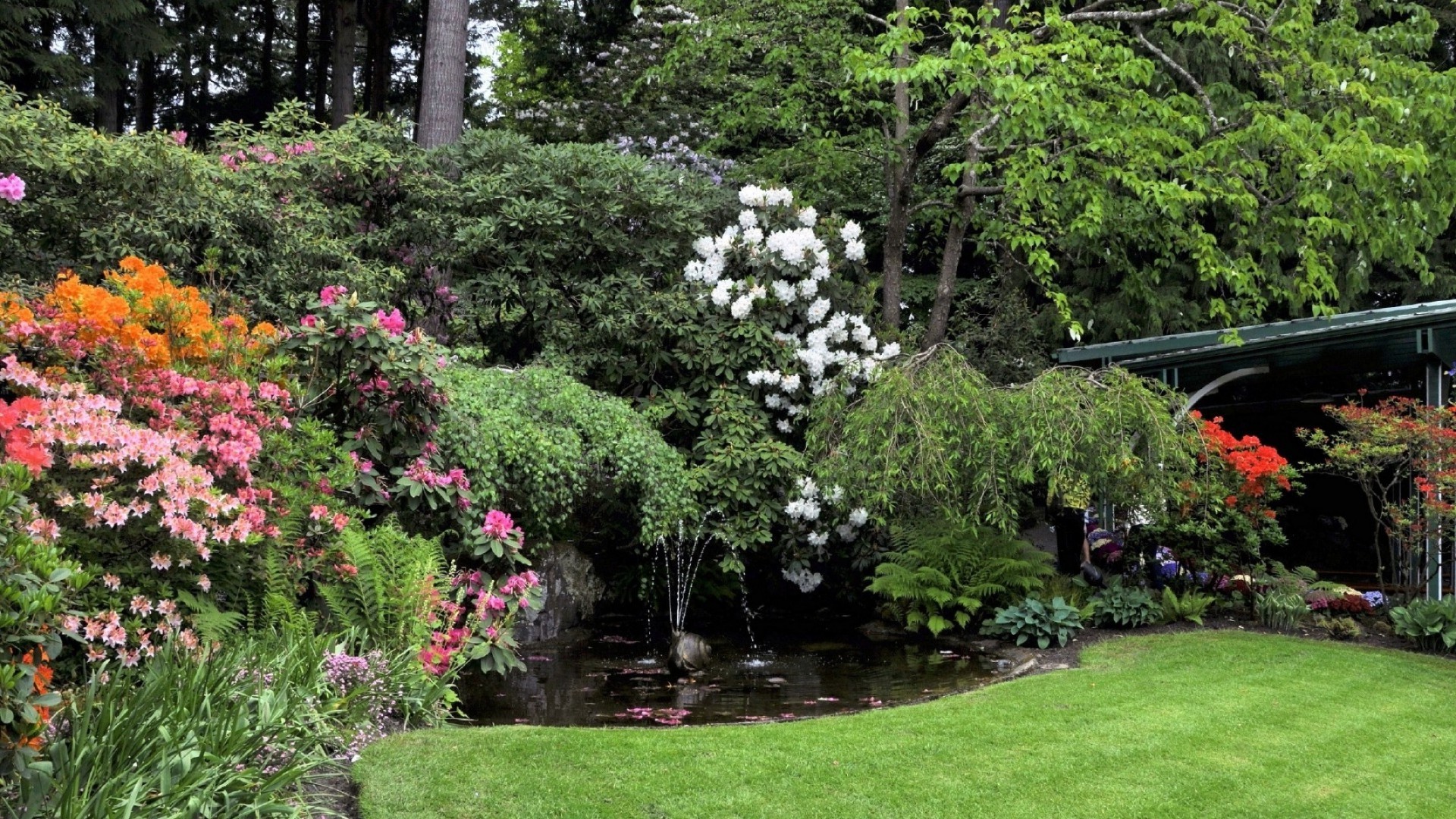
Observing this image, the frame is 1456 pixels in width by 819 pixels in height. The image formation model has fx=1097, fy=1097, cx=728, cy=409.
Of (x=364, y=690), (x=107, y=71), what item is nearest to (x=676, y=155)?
(x=107, y=71)

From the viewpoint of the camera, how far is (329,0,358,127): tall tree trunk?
51.3 ft

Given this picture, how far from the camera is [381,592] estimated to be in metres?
5.20

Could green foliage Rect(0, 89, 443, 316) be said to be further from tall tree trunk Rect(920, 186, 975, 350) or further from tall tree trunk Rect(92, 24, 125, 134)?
tall tree trunk Rect(92, 24, 125, 134)

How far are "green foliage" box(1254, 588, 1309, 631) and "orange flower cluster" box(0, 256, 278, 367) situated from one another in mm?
7702

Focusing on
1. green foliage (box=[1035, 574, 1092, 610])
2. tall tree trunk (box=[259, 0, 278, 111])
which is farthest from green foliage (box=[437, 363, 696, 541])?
tall tree trunk (box=[259, 0, 278, 111])

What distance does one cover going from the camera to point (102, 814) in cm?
299

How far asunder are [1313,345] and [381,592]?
8.70 metres

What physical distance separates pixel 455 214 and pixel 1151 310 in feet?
26.7

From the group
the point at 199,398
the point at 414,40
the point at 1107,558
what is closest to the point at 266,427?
the point at 199,398

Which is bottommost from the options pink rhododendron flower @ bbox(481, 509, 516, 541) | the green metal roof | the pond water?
the pond water

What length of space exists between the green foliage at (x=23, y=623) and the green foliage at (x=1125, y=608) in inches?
304

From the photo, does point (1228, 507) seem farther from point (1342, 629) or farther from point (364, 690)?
point (364, 690)

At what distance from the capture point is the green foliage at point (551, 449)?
21.1ft

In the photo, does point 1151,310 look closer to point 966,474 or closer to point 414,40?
point 966,474
